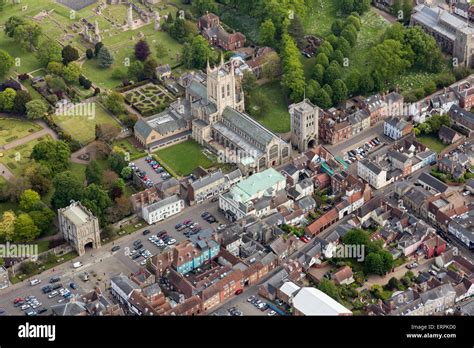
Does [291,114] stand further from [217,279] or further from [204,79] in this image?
[217,279]

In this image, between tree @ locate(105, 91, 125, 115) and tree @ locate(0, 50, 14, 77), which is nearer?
tree @ locate(105, 91, 125, 115)

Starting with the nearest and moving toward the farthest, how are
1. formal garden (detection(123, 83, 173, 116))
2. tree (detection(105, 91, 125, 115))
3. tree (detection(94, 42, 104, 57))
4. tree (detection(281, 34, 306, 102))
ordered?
tree (detection(281, 34, 306, 102)) < tree (detection(105, 91, 125, 115)) < formal garden (detection(123, 83, 173, 116)) < tree (detection(94, 42, 104, 57))

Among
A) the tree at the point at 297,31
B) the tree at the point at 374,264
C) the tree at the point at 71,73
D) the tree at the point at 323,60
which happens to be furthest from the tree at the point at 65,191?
the tree at the point at 297,31

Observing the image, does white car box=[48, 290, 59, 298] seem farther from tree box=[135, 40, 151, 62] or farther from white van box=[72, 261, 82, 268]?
tree box=[135, 40, 151, 62]

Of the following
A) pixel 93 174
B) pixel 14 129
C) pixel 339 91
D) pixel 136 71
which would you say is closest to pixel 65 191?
pixel 93 174

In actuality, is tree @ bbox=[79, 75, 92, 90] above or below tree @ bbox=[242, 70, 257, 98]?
below

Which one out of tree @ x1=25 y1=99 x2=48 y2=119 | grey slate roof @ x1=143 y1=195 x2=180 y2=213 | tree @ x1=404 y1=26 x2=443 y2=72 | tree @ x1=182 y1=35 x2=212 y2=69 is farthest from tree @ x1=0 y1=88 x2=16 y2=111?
tree @ x1=404 y1=26 x2=443 y2=72

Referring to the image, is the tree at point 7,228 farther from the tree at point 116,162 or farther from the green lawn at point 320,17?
the green lawn at point 320,17
